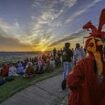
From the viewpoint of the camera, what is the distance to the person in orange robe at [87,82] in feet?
19.8

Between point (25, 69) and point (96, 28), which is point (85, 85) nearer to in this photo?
point (96, 28)

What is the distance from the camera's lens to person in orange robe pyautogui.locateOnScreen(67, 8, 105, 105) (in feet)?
19.8

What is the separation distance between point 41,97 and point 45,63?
28.0 ft

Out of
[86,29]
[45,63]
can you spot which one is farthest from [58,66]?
[86,29]

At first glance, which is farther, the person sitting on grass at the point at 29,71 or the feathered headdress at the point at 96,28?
the person sitting on grass at the point at 29,71

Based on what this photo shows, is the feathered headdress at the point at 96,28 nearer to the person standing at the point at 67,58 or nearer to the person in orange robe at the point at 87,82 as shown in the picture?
the person in orange robe at the point at 87,82

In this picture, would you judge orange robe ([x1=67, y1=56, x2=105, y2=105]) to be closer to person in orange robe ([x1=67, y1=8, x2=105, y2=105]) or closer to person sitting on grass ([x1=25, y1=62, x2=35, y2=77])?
person in orange robe ([x1=67, y1=8, x2=105, y2=105])

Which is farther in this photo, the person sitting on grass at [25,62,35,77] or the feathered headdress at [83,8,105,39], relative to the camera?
the person sitting on grass at [25,62,35,77]

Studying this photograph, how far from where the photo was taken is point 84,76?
6.10 metres

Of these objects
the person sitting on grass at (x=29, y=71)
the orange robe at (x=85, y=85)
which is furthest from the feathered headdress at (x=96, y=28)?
the person sitting on grass at (x=29, y=71)

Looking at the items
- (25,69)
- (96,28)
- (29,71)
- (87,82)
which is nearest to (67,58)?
(29,71)

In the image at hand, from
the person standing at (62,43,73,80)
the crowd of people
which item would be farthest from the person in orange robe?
the crowd of people

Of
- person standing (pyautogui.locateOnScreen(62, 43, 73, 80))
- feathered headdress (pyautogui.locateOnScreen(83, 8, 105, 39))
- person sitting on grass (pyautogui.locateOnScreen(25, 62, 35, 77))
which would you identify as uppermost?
feathered headdress (pyautogui.locateOnScreen(83, 8, 105, 39))

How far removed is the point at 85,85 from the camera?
6.02 meters
